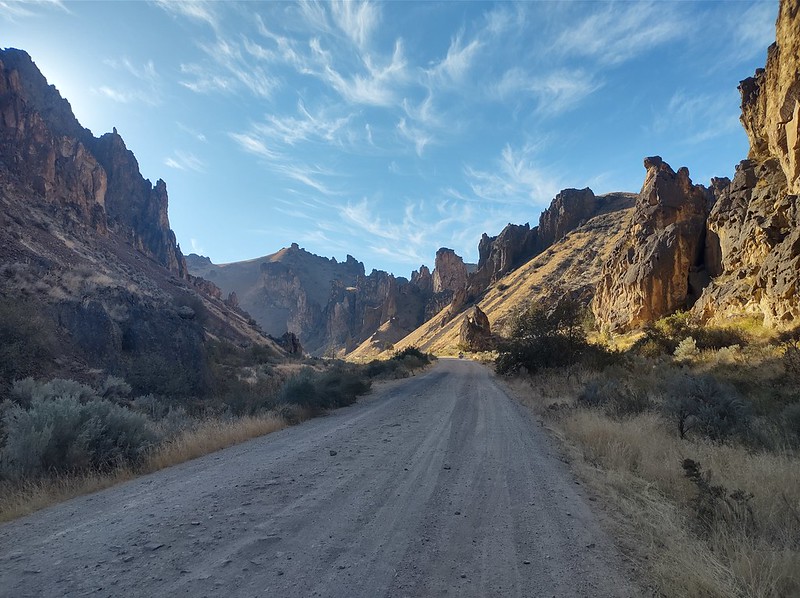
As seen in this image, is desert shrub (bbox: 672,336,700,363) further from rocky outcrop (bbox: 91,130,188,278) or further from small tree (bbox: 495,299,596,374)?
rocky outcrop (bbox: 91,130,188,278)

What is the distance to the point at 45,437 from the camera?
20.2ft

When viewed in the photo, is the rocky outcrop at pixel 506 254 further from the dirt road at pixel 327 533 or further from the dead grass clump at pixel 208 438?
the dirt road at pixel 327 533

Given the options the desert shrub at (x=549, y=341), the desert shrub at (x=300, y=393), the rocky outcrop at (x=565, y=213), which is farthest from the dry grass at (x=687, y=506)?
the rocky outcrop at (x=565, y=213)

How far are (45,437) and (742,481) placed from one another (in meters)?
9.26

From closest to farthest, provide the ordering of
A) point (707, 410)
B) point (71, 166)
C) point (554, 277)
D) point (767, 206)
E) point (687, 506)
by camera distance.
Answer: point (687, 506), point (707, 410), point (767, 206), point (71, 166), point (554, 277)

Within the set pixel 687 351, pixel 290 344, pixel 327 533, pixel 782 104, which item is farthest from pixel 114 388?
pixel 290 344

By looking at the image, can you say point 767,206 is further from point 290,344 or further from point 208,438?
point 290,344

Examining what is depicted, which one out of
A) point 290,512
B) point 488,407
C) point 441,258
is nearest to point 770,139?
point 488,407

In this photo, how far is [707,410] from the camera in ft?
27.1

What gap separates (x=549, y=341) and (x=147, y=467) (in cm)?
1993

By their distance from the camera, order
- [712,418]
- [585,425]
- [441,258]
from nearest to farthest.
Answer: [712,418], [585,425], [441,258]

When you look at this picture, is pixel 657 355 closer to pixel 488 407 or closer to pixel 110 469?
pixel 488 407

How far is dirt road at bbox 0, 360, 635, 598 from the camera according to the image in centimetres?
331

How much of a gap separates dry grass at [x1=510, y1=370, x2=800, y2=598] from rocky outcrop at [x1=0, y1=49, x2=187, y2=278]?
51.8m
